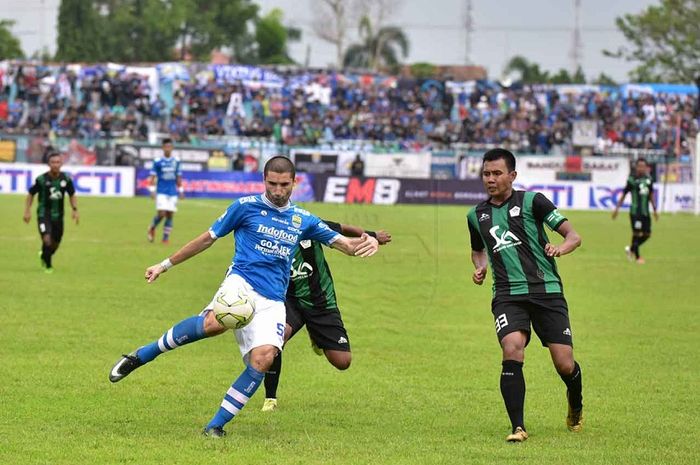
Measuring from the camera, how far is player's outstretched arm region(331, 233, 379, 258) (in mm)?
8094

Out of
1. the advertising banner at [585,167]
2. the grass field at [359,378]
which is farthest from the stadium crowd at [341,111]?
the grass field at [359,378]

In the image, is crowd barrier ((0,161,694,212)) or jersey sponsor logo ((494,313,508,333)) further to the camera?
crowd barrier ((0,161,694,212))

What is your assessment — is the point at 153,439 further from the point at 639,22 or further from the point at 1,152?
the point at 639,22

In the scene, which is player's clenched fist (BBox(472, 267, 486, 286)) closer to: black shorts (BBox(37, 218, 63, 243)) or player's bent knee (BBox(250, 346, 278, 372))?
player's bent knee (BBox(250, 346, 278, 372))

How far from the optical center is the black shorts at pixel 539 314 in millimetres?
8453

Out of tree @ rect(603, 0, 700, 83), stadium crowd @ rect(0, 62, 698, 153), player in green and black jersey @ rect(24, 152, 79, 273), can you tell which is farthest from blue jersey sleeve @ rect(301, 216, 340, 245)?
tree @ rect(603, 0, 700, 83)

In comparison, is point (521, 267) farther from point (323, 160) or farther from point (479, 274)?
point (323, 160)

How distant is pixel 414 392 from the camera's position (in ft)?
33.9

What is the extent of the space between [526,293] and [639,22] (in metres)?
77.7

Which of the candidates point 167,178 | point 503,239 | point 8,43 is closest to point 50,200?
point 167,178

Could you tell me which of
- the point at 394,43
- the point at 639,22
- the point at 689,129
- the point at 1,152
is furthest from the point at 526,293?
the point at 394,43

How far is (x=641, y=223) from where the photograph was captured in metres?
25.3

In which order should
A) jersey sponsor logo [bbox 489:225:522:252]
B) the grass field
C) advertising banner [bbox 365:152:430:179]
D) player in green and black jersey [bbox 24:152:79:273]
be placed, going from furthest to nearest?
advertising banner [bbox 365:152:430:179] < player in green and black jersey [bbox 24:152:79:273] < jersey sponsor logo [bbox 489:225:522:252] < the grass field

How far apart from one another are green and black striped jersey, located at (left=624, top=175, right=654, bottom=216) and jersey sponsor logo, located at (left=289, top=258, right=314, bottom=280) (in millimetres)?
17146
